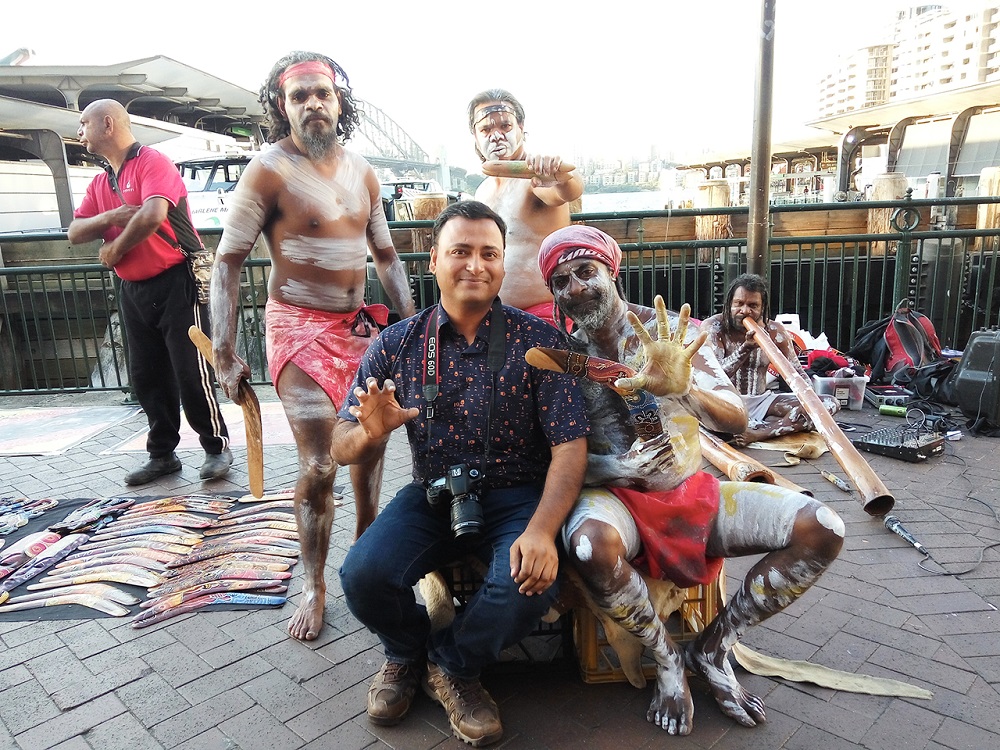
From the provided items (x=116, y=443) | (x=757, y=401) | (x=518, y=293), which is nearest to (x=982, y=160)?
(x=757, y=401)

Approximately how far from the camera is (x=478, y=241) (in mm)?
2223

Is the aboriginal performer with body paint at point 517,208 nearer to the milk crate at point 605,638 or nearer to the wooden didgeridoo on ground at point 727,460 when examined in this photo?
the wooden didgeridoo on ground at point 727,460

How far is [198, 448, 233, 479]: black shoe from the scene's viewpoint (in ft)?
15.0

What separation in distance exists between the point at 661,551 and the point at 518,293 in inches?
56.8

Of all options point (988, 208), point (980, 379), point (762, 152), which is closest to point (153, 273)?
point (762, 152)

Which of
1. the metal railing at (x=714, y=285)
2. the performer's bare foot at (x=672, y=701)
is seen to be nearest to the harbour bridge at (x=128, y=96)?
the metal railing at (x=714, y=285)

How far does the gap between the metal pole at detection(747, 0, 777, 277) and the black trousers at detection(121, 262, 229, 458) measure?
14.8ft

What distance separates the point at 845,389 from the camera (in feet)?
18.5

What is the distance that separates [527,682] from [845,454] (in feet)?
4.58

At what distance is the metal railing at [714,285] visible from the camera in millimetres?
6539

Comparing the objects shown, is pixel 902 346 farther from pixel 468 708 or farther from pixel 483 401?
pixel 468 708

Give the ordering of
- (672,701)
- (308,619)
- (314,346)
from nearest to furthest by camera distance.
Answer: (672,701) → (308,619) → (314,346)

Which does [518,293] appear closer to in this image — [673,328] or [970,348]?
[673,328]

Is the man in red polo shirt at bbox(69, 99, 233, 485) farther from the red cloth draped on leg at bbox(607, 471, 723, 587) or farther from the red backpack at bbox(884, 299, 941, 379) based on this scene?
the red backpack at bbox(884, 299, 941, 379)
